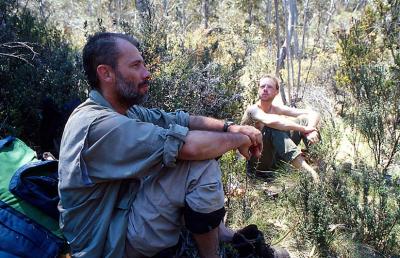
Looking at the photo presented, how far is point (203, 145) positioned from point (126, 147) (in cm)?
35

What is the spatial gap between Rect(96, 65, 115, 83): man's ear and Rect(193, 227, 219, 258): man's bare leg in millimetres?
881

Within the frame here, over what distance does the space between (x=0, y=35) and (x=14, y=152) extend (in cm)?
228

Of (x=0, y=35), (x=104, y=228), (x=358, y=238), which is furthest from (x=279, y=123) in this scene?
(x=0, y=35)

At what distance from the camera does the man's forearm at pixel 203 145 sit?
1.80 m

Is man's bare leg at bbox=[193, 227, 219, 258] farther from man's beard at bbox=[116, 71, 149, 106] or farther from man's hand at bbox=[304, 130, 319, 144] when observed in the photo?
man's hand at bbox=[304, 130, 319, 144]

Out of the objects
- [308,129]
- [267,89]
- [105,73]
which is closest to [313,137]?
[308,129]

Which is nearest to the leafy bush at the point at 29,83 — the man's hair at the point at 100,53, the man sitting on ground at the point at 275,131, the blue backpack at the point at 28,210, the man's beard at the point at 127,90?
the blue backpack at the point at 28,210

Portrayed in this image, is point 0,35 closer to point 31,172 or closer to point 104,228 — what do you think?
point 31,172

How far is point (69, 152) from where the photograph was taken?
1.78 metres

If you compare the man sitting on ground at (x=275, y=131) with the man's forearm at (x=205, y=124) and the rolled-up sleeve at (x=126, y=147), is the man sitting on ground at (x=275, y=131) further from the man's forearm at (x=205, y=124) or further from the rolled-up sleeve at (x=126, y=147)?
the rolled-up sleeve at (x=126, y=147)

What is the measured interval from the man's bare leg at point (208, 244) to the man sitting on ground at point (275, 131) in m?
1.80

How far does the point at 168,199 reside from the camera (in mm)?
1859

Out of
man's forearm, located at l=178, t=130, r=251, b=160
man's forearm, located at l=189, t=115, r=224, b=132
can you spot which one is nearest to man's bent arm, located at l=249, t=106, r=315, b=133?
man's forearm, located at l=189, t=115, r=224, b=132

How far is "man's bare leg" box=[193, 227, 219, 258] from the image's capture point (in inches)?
76.7
